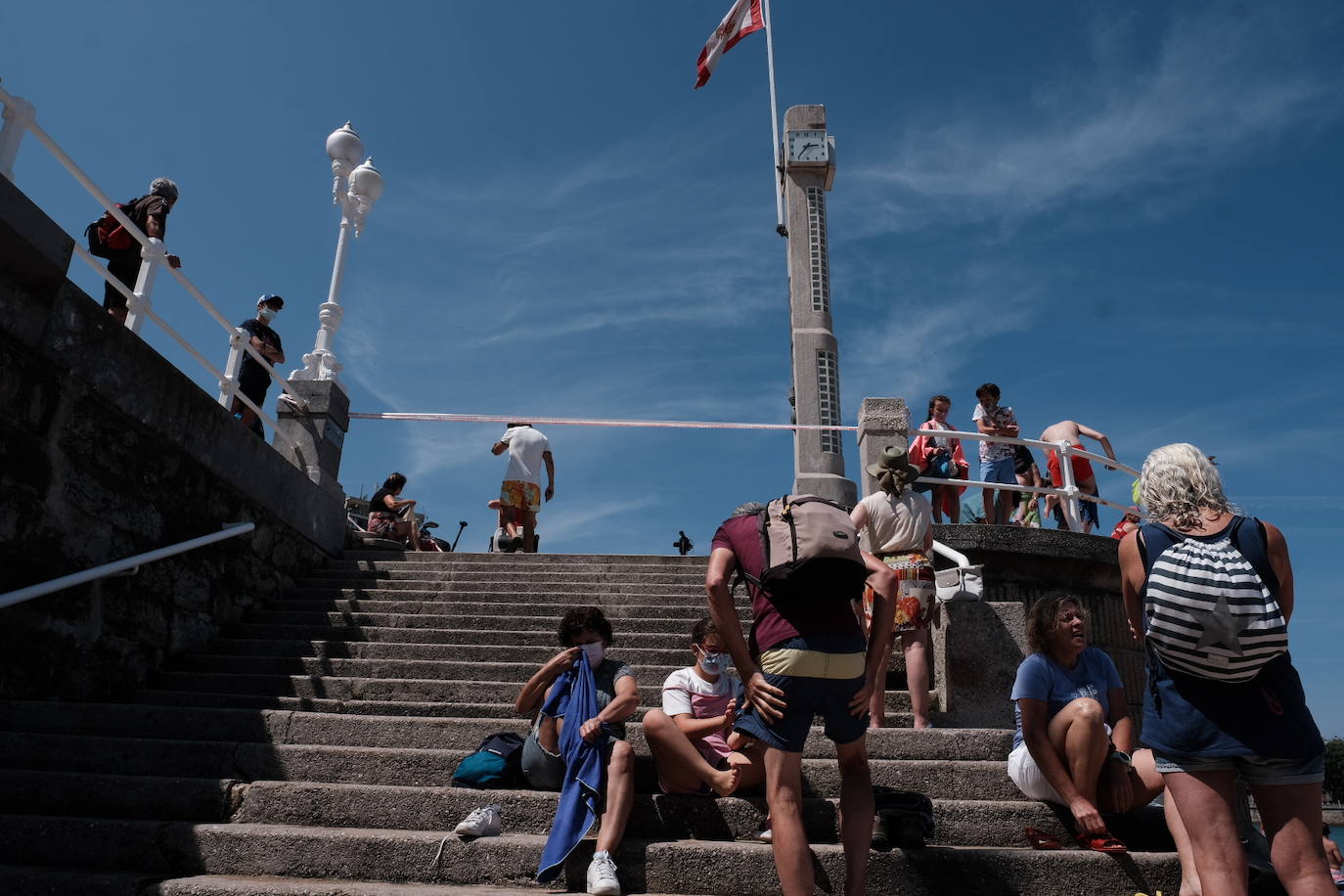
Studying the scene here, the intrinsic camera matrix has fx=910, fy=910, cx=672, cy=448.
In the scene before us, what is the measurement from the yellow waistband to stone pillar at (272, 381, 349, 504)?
687 cm

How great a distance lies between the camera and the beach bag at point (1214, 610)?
2354mm

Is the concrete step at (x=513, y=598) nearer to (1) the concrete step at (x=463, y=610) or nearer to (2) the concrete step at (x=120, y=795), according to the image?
(1) the concrete step at (x=463, y=610)

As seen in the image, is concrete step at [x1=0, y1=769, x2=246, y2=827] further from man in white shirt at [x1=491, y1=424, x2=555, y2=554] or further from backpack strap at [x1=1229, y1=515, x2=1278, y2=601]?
man in white shirt at [x1=491, y1=424, x2=555, y2=554]

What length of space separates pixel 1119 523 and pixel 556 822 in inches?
266

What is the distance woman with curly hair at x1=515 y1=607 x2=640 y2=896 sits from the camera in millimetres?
3590

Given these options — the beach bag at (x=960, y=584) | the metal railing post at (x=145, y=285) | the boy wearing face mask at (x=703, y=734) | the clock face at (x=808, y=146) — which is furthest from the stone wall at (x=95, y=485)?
the clock face at (x=808, y=146)

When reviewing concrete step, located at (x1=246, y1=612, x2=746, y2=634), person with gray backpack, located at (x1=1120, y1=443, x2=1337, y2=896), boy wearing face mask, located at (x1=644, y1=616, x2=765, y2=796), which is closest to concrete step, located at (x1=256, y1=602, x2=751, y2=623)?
concrete step, located at (x1=246, y1=612, x2=746, y2=634)

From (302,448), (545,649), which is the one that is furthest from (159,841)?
(302,448)

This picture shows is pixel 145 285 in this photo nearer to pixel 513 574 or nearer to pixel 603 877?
pixel 513 574

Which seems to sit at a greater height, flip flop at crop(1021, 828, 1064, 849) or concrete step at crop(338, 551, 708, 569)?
concrete step at crop(338, 551, 708, 569)

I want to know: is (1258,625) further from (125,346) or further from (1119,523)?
(1119,523)

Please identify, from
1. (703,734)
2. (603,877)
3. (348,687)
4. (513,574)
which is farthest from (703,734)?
(513,574)

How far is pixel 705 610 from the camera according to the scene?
6.78 metres

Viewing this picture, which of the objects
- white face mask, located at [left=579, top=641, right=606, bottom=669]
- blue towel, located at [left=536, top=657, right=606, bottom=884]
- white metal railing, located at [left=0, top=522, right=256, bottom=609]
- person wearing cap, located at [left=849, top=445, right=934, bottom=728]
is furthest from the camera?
person wearing cap, located at [left=849, top=445, right=934, bottom=728]
